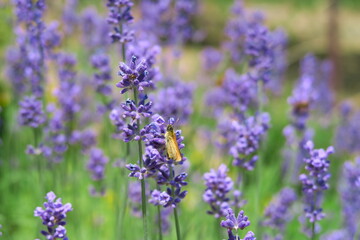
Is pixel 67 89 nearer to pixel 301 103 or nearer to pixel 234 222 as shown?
pixel 301 103


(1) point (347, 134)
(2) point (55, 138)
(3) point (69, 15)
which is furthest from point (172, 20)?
(1) point (347, 134)

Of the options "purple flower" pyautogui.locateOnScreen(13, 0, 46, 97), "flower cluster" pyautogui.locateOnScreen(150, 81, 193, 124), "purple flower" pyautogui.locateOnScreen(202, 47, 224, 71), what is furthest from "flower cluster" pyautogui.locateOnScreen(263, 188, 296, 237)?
"purple flower" pyautogui.locateOnScreen(202, 47, 224, 71)

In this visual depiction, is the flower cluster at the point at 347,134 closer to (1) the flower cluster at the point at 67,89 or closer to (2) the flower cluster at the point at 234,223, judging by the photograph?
(1) the flower cluster at the point at 67,89

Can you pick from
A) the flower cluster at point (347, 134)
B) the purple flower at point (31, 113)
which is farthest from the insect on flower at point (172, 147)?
the flower cluster at point (347, 134)

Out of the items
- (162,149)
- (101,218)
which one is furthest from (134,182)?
A: (162,149)

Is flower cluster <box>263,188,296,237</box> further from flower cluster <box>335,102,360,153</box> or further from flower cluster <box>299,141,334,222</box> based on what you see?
flower cluster <box>335,102,360,153</box>

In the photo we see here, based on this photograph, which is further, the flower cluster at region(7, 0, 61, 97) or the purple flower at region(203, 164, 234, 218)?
the flower cluster at region(7, 0, 61, 97)

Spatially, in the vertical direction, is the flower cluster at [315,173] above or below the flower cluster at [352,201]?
below
